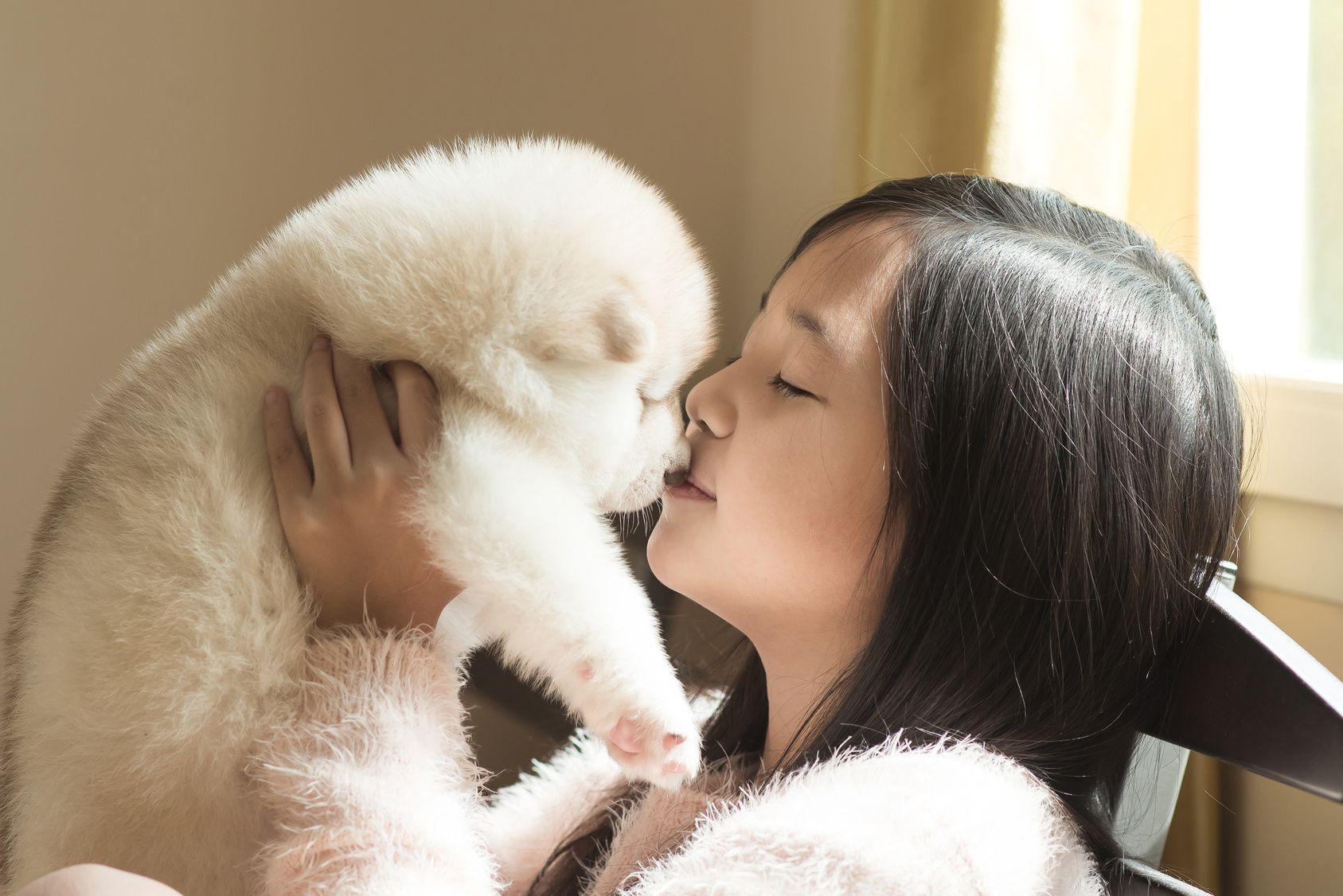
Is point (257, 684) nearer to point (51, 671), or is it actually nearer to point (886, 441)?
point (51, 671)

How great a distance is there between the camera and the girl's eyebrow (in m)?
0.94

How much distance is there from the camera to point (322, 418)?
0.84 m

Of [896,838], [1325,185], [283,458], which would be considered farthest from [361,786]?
[1325,185]

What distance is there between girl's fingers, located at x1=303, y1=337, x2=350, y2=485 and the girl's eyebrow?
17.8 inches

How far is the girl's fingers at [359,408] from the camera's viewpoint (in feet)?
2.88

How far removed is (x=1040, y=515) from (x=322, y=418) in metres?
0.65

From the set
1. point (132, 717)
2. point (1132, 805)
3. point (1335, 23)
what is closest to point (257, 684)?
point (132, 717)

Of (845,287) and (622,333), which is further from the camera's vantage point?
(845,287)

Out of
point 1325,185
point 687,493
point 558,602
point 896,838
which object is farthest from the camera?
point 1325,185

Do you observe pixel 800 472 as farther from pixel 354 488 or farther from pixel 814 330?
pixel 354 488

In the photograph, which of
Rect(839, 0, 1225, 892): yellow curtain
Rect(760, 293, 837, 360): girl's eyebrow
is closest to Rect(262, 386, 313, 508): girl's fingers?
Rect(760, 293, 837, 360): girl's eyebrow

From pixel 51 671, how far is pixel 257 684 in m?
0.16

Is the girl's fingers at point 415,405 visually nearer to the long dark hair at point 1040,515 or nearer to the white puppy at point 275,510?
the white puppy at point 275,510

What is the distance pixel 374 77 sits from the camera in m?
2.01
